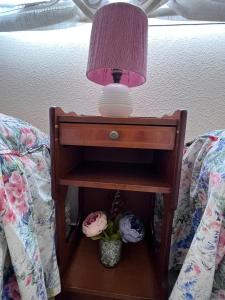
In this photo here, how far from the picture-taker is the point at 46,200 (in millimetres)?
566

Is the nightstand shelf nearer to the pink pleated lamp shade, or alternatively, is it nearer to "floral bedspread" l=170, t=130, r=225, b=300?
"floral bedspread" l=170, t=130, r=225, b=300

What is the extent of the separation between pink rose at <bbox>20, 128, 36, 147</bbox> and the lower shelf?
1.51ft

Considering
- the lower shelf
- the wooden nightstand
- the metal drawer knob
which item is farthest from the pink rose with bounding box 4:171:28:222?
the lower shelf

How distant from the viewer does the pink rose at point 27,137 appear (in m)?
0.54

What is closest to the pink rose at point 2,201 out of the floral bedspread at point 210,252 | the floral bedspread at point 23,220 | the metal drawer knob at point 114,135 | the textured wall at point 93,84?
the floral bedspread at point 23,220

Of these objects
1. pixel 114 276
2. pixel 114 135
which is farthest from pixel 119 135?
pixel 114 276

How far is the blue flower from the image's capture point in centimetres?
71

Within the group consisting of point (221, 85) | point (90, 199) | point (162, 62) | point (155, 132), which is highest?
point (162, 62)

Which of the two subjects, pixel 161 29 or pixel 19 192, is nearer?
pixel 19 192

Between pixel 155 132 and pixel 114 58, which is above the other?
pixel 114 58

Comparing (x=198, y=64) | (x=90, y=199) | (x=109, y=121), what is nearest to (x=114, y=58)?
(x=109, y=121)

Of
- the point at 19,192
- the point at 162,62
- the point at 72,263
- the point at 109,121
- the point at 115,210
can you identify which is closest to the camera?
the point at 19,192

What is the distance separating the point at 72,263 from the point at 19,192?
0.43 metres

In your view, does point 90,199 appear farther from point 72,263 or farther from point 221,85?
point 221,85
